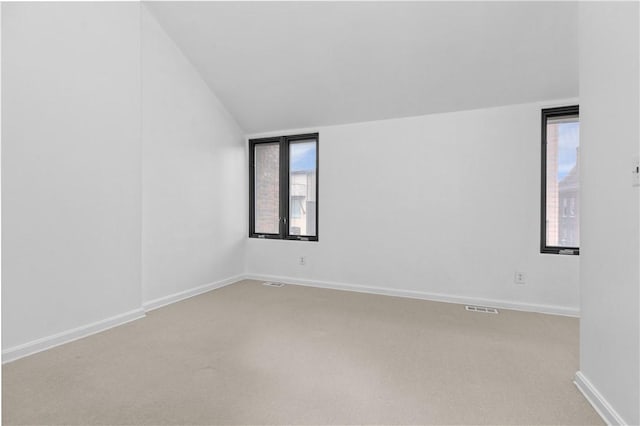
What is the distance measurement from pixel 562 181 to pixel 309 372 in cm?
305

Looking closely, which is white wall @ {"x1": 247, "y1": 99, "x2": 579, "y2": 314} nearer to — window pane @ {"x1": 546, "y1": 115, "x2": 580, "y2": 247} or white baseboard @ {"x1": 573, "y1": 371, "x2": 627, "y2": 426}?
window pane @ {"x1": 546, "y1": 115, "x2": 580, "y2": 247}

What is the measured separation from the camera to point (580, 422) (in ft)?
4.81

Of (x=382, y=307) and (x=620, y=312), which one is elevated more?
(x=620, y=312)

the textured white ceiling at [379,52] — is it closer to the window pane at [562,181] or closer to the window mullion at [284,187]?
the window pane at [562,181]

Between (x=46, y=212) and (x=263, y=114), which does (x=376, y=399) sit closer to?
(x=46, y=212)

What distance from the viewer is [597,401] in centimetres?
154

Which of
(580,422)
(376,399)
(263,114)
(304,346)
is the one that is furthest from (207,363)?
(263,114)

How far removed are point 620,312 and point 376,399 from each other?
1174mm

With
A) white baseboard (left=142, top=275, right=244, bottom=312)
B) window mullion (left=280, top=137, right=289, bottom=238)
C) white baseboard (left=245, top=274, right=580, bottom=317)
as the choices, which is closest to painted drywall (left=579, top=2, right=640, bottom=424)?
white baseboard (left=245, top=274, right=580, bottom=317)

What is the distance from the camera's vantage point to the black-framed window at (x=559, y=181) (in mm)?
3121

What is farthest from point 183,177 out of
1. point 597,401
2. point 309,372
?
point 597,401

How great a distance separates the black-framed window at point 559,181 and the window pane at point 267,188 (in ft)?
10.3

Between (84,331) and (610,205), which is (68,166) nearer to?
(84,331)

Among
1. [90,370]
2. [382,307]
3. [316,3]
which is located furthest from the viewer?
[382,307]
